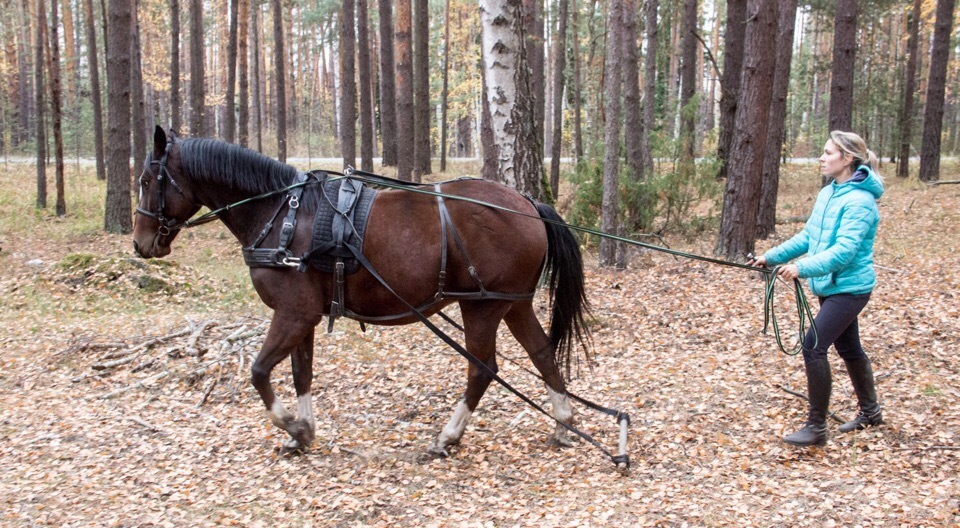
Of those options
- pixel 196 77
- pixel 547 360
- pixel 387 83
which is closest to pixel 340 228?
pixel 547 360

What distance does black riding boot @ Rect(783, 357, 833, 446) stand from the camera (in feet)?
14.1

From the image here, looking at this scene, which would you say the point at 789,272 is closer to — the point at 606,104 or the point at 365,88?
the point at 606,104

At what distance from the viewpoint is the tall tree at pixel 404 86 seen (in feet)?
50.7

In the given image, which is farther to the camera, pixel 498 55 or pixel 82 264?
pixel 82 264

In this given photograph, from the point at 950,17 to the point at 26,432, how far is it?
18726 millimetres

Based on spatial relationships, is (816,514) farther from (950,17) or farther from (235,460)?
(950,17)

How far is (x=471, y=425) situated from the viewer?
530cm

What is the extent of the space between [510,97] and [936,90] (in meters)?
14.2

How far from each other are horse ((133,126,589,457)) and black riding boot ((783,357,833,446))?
153 cm

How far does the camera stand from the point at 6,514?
12.7 feet

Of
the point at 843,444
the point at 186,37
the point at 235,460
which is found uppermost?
the point at 186,37

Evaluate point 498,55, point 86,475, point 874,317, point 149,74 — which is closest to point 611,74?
point 498,55

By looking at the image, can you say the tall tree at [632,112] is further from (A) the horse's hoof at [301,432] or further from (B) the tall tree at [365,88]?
(A) the horse's hoof at [301,432]

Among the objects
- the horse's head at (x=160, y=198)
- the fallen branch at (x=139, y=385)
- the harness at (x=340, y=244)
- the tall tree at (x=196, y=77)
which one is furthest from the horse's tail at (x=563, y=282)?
the tall tree at (x=196, y=77)
